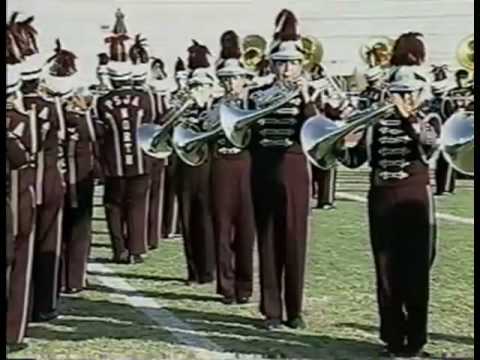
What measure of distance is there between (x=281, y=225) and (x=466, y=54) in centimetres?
163

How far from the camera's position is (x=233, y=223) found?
17.2ft

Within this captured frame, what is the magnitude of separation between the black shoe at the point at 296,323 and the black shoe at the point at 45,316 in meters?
0.84

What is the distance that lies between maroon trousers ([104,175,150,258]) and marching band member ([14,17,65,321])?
0.87 m

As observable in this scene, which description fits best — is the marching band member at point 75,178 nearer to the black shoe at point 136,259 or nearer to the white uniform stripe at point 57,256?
the white uniform stripe at point 57,256

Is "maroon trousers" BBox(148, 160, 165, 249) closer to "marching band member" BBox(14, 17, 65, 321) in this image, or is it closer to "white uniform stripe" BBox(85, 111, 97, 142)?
"white uniform stripe" BBox(85, 111, 97, 142)

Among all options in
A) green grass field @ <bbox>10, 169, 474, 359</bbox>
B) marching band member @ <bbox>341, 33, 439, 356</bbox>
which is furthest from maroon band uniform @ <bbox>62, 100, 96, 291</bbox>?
marching band member @ <bbox>341, 33, 439, 356</bbox>

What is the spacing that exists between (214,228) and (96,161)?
57 centimetres

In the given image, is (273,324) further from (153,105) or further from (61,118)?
(153,105)

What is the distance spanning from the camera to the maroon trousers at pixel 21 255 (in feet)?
14.1

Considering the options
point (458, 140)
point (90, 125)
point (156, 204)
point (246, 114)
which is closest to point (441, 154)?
point (458, 140)

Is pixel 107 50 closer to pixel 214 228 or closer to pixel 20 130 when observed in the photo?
pixel 214 228

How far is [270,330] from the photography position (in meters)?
4.75

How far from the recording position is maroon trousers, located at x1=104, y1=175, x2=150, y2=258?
19.2ft

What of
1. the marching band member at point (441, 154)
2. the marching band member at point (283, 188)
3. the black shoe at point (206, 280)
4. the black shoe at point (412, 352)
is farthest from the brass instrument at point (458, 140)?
the black shoe at point (206, 280)
